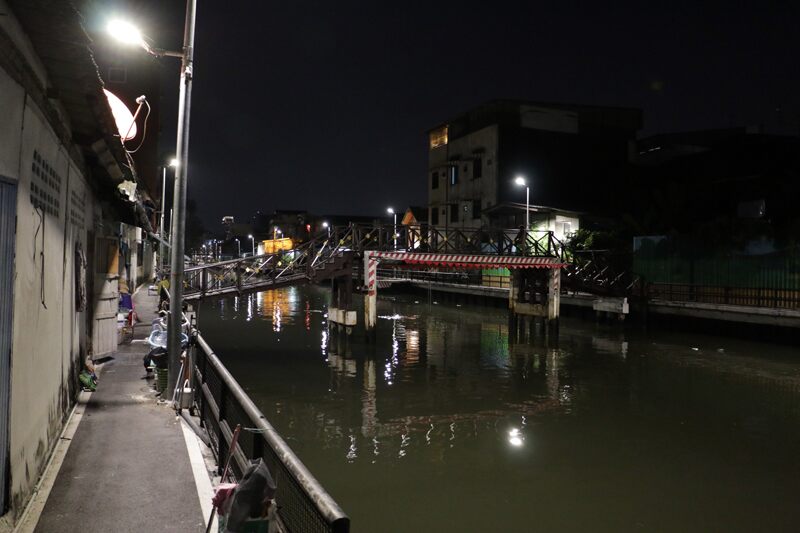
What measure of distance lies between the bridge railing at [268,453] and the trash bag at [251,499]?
0.18 meters

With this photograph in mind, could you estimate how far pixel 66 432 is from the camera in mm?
7941

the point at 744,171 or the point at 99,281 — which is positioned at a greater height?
the point at 744,171

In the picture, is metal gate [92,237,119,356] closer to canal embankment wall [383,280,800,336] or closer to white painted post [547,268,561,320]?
white painted post [547,268,561,320]

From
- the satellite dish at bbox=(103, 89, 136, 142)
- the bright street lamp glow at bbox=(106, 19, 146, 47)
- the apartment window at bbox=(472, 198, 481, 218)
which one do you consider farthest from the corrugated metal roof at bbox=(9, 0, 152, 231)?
the apartment window at bbox=(472, 198, 481, 218)

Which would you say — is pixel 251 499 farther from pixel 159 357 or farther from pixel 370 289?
pixel 370 289

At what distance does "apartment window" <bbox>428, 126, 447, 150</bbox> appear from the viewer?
63.1 meters

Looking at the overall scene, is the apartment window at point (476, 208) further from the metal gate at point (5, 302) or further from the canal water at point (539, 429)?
the metal gate at point (5, 302)

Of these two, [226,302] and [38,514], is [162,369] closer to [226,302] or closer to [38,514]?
[38,514]

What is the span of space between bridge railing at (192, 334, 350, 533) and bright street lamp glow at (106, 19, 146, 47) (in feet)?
13.0

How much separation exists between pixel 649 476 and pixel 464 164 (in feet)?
166

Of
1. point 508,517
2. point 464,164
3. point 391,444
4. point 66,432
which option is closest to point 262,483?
point 66,432

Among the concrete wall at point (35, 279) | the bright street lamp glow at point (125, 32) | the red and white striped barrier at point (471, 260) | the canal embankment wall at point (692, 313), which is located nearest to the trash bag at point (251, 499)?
the concrete wall at point (35, 279)

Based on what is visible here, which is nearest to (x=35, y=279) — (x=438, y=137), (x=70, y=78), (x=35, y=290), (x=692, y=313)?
(x=35, y=290)

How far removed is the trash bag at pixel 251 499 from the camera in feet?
13.8
